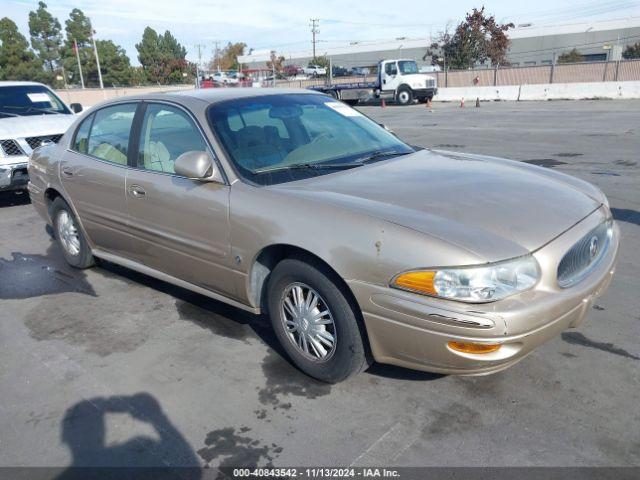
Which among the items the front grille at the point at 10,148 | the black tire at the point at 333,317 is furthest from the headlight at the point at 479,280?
the front grille at the point at 10,148

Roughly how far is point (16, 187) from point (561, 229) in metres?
7.71

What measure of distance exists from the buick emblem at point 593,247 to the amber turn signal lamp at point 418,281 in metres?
1.09

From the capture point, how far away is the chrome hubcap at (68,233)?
524 cm

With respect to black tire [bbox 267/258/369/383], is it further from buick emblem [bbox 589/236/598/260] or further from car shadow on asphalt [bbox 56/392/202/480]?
buick emblem [bbox 589/236/598/260]

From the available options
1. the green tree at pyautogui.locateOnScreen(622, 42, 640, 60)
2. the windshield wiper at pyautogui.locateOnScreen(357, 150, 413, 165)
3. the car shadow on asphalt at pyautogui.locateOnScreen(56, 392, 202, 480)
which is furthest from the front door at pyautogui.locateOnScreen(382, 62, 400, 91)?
the green tree at pyautogui.locateOnScreen(622, 42, 640, 60)

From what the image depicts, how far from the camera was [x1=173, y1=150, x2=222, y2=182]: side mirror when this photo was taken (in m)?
3.41

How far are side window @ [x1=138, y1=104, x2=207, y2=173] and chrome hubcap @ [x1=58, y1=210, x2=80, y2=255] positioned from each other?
1.53 meters

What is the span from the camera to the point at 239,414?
302cm

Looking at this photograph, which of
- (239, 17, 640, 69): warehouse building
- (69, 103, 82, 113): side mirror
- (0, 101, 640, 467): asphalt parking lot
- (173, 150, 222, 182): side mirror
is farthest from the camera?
(239, 17, 640, 69): warehouse building

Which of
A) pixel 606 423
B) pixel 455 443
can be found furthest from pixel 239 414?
pixel 606 423

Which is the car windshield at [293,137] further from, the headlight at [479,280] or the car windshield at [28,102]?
the car windshield at [28,102]

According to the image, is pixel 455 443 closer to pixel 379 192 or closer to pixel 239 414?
pixel 239 414

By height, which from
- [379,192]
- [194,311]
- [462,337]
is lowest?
[194,311]

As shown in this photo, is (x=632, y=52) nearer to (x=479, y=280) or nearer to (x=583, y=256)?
(x=583, y=256)
